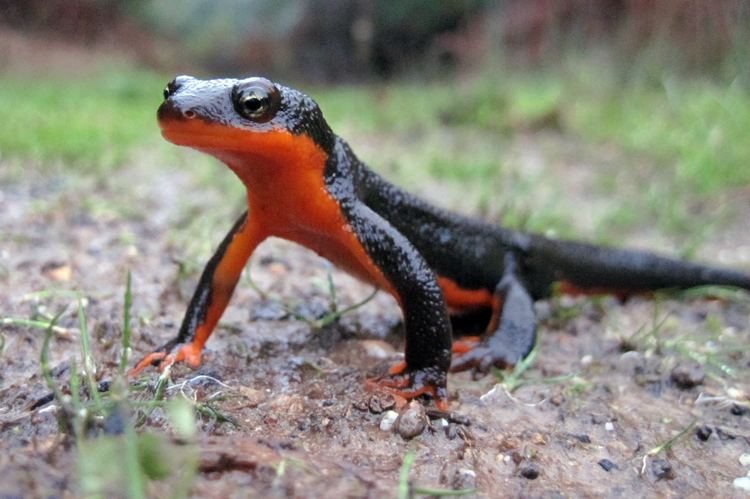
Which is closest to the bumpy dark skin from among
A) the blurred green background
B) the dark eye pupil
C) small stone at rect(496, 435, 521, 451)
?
the dark eye pupil

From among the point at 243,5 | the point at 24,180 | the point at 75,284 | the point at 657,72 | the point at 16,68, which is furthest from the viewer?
the point at 243,5

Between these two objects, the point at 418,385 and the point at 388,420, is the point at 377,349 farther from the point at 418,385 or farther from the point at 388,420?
the point at 388,420

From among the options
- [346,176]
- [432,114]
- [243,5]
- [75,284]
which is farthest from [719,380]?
[243,5]

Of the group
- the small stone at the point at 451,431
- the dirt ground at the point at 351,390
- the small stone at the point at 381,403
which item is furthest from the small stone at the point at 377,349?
the small stone at the point at 451,431

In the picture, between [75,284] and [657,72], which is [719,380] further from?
[657,72]

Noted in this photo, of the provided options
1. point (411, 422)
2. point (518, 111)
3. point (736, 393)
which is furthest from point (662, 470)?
point (518, 111)

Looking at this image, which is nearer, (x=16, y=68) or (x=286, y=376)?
(x=286, y=376)
